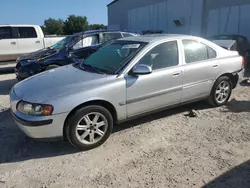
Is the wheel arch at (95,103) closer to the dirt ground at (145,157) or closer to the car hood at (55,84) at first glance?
the car hood at (55,84)

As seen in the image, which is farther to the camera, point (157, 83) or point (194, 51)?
point (194, 51)

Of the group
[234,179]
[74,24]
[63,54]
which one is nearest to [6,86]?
[63,54]

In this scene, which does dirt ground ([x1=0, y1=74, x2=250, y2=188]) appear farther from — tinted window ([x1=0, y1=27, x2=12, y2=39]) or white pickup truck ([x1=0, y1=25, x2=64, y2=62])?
tinted window ([x1=0, y1=27, x2=12, y2=39])

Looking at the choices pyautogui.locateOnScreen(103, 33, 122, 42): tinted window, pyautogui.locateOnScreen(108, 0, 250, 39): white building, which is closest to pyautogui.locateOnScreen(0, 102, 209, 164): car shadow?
pyautogui.locateOnScreen(103, 33, 122, 42): tinted window

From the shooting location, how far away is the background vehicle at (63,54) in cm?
697

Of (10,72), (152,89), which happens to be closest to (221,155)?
(152,89)

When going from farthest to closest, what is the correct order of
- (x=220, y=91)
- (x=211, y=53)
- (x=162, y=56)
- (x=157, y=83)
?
(x=220, y=91) → (x=211, y=53) → (x=162, y=56) → (x=157, y=83)

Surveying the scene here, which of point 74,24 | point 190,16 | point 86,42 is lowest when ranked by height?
point 86,42

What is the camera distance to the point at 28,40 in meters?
11.5

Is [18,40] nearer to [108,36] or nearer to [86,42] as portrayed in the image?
[86,42]

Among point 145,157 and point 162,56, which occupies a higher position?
point 162,56

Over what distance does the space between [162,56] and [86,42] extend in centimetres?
407

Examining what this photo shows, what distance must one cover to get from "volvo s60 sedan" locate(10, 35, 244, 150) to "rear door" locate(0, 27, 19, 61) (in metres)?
7.86

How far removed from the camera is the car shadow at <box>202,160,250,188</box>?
2883 millimetres
